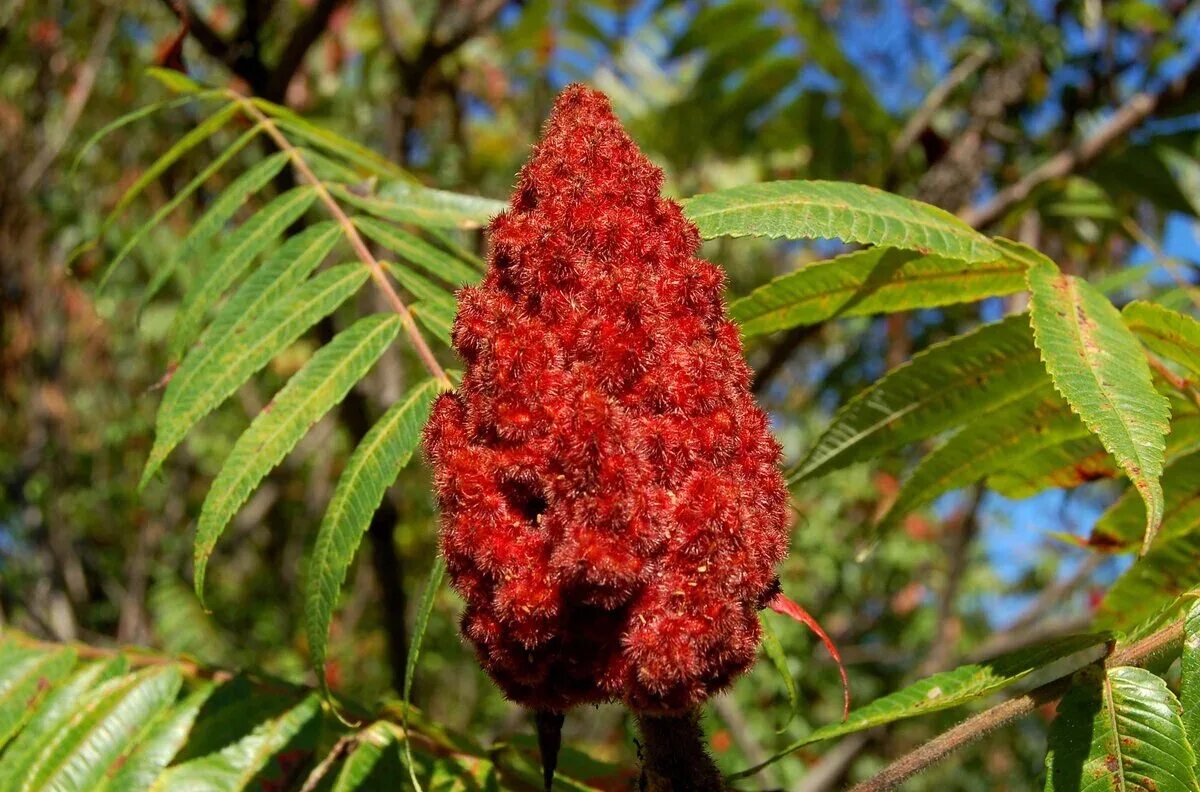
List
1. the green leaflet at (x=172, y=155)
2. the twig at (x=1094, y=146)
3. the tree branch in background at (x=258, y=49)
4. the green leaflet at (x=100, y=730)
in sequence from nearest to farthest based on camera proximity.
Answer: the green leaflet at (x=100, y=730) < the green leaflet at (x=172, y=155) < the tree branch in background at (x=258, y=49) < the twig at (x=1094, y=146)

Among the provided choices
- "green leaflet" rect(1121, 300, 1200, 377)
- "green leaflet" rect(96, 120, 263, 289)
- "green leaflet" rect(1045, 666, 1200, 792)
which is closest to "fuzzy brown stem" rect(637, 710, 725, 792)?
"green leaflet" rect(1045, 666, 1200, 792)

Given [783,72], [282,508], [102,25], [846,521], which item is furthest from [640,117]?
[282,508]

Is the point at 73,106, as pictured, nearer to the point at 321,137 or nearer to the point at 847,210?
the point at 321,137

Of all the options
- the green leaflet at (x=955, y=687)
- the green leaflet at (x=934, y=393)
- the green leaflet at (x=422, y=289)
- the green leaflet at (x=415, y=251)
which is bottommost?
the green leaflet at (x=955, y=687)

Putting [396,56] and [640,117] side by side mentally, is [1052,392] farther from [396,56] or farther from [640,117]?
[640,117]

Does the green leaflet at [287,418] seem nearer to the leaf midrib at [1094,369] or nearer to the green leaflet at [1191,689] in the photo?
the leaf midrib at [1094,369]

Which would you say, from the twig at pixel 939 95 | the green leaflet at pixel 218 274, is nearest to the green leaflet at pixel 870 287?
the green leaflet at pixel 218 274
